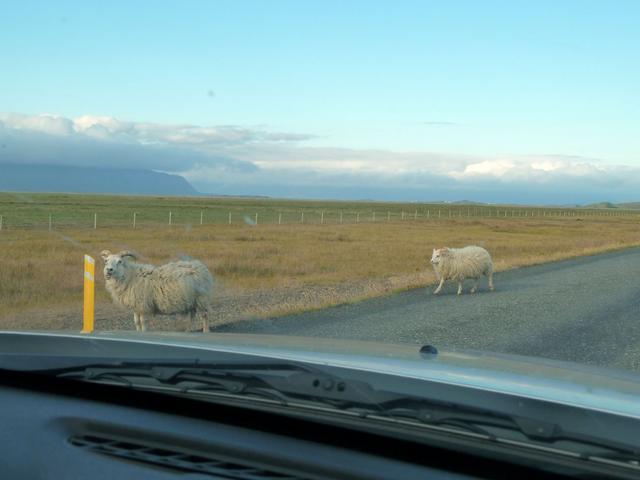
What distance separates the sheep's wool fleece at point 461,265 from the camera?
1700 centimetres

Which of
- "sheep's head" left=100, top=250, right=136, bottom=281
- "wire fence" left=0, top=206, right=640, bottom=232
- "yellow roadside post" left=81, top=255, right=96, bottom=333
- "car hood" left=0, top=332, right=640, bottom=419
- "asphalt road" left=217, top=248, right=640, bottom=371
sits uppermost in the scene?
"car hood" left=0, top=332, right=640, bottom=419

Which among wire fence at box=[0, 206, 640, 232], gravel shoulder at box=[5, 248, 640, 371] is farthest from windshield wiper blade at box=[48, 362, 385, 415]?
wire fence at box=[0, 206, 640, 232]

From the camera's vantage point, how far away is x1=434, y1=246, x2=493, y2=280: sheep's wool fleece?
1700cm

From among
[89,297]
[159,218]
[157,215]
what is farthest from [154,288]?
[157,215]

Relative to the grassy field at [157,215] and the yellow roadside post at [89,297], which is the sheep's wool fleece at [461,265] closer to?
the yellow roadside post at [89,297]

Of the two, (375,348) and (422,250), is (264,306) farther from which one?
(422,250)

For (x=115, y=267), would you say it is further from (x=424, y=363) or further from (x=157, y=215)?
(x=157, y=215)

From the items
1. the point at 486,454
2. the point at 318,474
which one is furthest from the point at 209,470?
the point at 486,454

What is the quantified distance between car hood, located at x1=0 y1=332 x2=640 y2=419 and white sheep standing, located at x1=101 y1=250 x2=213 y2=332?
6.96m

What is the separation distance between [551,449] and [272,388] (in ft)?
3.28

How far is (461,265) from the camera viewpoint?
55.7 ft

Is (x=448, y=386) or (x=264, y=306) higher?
(x=448, y=386)

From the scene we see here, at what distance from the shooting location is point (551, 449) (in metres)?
2.23

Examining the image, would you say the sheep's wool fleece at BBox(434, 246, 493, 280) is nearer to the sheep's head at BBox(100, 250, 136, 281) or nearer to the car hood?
the sheep's head at BBox(100, 250, 136, 281)
